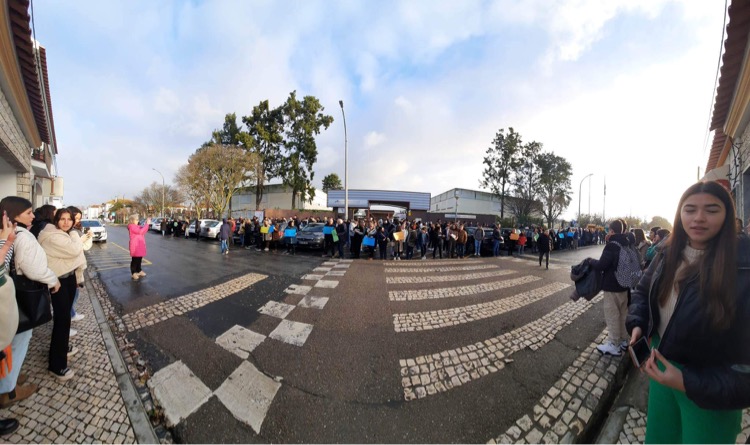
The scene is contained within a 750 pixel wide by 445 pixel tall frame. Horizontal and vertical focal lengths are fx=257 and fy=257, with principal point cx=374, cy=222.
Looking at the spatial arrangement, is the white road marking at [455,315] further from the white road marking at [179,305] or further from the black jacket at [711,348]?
the white road marking at [179,305]

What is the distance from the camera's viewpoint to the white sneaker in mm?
3303

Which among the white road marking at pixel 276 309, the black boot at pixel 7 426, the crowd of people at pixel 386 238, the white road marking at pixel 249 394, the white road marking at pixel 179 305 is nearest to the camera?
the black boot at pixel 7 426

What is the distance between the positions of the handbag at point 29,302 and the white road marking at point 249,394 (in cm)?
161

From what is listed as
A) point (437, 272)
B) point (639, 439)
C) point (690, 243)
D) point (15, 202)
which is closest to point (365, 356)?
point (639, 439)

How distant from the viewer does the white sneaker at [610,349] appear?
10.8ft

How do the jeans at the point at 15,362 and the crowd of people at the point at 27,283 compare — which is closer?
the crowd of people at the point at 27,283

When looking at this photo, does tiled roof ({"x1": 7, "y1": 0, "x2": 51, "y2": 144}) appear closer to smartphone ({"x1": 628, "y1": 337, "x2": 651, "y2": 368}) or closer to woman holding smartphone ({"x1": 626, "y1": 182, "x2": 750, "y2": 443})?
woman holding smartphone ({"x1": 626, "y1": 182, "x2": 750, "y2": 443})

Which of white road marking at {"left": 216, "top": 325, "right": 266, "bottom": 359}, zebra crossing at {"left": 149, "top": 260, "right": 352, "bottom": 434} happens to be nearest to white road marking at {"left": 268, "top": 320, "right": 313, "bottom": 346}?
zebra crossing at {"left": 149, "top": 260, "right": 352, "bottom": 434}

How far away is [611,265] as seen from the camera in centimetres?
354

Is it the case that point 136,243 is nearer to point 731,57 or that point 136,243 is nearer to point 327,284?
point 327,284

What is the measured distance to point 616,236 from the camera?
11.9 ft

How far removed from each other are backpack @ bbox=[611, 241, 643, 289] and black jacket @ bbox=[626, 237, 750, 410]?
2.55 meters

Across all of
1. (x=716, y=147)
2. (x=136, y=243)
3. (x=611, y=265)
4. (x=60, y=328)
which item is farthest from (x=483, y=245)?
(x=60, y=328)

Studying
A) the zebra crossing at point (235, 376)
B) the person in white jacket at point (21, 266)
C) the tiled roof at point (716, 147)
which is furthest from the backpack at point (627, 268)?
the tiled roof at point (716, 147)
